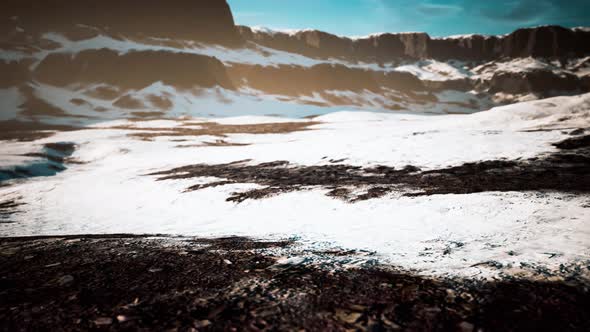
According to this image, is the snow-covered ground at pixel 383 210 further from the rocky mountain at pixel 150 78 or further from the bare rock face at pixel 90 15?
the bare rock face at pixel 90 15

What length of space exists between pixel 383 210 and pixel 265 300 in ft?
22.7

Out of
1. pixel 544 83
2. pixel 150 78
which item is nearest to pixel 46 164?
pixel 150 78

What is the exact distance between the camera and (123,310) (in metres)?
3.20

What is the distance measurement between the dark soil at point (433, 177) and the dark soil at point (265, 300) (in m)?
7.53

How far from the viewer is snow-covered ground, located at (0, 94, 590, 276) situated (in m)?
5.30

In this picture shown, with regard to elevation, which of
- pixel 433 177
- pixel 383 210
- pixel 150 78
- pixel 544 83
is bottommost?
pixel 383 210

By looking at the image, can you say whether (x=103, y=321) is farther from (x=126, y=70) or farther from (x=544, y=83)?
(x=544, y=83)

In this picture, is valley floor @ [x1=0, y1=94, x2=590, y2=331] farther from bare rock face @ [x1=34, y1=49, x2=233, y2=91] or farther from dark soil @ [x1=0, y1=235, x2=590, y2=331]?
bare rock face @ [x1=34, y1=49, x2=233, y2=91]

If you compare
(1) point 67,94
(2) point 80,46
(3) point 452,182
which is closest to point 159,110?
(1) point 67,94

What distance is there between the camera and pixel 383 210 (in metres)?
9.50

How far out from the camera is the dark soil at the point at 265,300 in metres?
2.91

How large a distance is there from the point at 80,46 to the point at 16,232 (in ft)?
580

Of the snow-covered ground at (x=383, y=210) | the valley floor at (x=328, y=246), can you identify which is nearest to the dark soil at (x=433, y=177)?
the valley floor at (x=328, y=246)

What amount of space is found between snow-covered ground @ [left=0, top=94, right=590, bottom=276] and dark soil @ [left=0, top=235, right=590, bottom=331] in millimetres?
777
